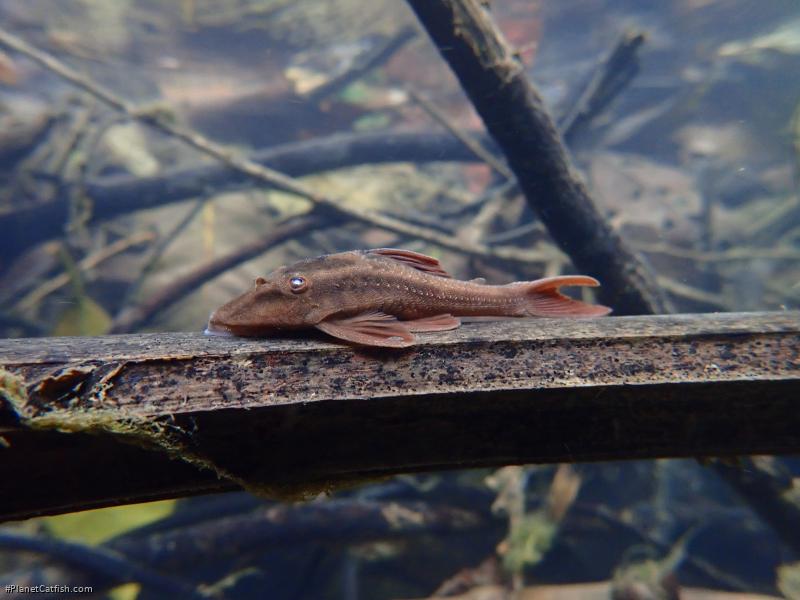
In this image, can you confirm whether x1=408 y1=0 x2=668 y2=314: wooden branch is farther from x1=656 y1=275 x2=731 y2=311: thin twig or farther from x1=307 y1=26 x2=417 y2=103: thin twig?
x1=307 y1=26 x2=417 y2=103: thin twig

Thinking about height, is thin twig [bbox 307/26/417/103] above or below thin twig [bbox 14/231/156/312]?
above

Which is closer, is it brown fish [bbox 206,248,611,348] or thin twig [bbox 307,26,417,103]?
brown fish [bbox 206,248,611,348]

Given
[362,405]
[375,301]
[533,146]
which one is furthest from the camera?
[533,146]

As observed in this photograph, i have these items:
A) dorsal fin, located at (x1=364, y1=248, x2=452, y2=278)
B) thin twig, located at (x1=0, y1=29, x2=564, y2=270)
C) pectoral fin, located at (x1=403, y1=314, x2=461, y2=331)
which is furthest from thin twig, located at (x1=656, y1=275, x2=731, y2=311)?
pectoral fin, located at (x1=403, y1=314, x2=461, y2=331)

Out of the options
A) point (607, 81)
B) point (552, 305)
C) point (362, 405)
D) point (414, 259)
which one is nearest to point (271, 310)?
point (362, 405)

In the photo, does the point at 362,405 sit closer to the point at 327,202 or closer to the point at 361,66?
the point at 327,202

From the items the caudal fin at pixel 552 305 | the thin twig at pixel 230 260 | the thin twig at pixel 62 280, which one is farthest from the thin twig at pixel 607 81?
the thin twig at pixel 62 280

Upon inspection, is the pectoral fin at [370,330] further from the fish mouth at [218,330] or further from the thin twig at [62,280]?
the thin twig at [62,280]
